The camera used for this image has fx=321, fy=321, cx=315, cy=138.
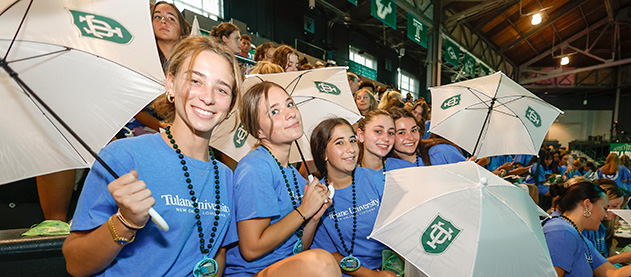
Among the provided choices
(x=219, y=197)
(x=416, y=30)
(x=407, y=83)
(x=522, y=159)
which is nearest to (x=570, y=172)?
(x=522, y=159)

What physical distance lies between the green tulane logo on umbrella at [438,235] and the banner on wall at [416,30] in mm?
8382

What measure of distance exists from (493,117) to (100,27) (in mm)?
3037

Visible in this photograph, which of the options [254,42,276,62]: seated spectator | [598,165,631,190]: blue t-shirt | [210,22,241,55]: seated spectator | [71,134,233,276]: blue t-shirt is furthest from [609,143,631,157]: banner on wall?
[71,134,233,276]: blue t-shirt

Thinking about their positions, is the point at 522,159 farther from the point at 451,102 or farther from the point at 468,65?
the point at 468,65

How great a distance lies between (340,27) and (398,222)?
12.9 metres

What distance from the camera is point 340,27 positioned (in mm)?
13445

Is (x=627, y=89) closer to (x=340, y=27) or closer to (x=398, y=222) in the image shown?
(x=340, y=27)

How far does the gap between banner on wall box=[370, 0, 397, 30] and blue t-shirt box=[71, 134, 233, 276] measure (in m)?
7.28

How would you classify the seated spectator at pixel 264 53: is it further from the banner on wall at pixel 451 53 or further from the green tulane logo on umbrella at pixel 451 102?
the banner on wall at pixel 451 53

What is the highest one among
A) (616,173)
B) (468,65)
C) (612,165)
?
(468,65)

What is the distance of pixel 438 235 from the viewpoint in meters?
1.47

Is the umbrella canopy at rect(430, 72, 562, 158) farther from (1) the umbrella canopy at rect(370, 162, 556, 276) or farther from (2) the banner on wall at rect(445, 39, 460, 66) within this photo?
(2) the banner on wall at rect(445, 39, 460, 66)

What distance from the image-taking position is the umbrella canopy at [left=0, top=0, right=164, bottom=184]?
0.94m

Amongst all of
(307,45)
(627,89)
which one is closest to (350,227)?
(307,45)
